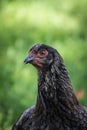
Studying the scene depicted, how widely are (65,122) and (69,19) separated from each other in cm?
872

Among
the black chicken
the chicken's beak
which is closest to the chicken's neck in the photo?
the black chicken

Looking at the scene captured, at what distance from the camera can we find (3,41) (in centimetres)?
1762

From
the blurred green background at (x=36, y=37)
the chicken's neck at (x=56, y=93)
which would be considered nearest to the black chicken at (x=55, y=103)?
the chicken's neck at (x=56, y=93)

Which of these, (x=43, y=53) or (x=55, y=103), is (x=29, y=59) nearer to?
(x=43, y=53)

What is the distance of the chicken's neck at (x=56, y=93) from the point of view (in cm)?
1053

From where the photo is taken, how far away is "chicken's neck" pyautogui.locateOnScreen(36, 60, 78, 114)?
10531 mm

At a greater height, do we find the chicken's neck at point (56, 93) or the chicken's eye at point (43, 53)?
the chicken's eye at point (43, 53)

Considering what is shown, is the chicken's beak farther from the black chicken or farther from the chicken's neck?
the chicken's neck

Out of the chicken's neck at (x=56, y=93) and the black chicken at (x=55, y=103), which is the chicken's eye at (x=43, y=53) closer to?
the black chicken at (x=55, y=103)

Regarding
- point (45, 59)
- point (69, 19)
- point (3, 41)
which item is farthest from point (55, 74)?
point (69, 19)

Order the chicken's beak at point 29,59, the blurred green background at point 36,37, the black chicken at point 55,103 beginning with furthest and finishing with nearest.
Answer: the blurred green background at point 36,37 < the black chicken at point 55,103 < the chicken's beak at point 29,59

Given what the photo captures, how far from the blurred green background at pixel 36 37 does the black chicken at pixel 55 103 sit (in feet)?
17.2

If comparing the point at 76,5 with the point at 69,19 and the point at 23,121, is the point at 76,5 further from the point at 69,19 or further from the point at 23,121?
the point at 23,121

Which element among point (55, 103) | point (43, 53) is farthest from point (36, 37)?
point (43, 53)
